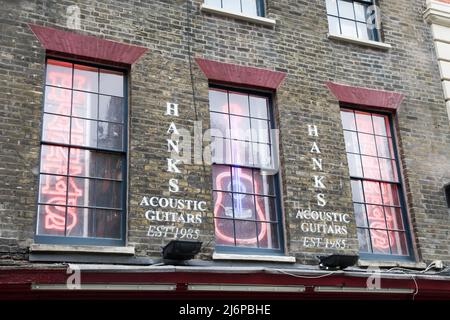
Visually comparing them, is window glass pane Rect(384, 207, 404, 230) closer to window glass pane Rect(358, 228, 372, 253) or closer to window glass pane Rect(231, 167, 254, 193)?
window glass pane Rect(358, 228, 372, 253)

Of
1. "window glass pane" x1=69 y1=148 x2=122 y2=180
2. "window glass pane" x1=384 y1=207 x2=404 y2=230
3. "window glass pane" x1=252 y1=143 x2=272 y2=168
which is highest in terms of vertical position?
"window glass pane" x1=252 y1=143 x2=272 y2=168

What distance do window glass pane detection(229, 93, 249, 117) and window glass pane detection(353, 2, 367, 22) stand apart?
3.25 metres

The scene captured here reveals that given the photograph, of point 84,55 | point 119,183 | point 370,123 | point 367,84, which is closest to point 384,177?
point 370,123

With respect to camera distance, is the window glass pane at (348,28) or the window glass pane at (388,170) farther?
the window glass pane at (348,28)

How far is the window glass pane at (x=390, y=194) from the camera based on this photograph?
10.3 meters

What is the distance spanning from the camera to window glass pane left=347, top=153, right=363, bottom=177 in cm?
1018

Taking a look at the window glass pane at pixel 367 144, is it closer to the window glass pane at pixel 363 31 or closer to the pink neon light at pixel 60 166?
the window glass pane at pixel 363 31

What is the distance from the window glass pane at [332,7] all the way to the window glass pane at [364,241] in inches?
165

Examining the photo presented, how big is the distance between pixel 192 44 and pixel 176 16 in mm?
543

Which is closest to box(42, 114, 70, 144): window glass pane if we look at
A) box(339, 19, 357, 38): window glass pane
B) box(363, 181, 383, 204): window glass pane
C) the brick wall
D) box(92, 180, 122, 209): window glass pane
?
the brick wall

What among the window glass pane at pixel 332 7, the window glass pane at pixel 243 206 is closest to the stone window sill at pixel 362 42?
the window glass pane at pixel 332 7

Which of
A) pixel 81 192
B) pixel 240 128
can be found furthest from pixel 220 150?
pixel 81 192

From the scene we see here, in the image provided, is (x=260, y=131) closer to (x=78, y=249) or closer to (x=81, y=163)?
(x=81, y=163)
